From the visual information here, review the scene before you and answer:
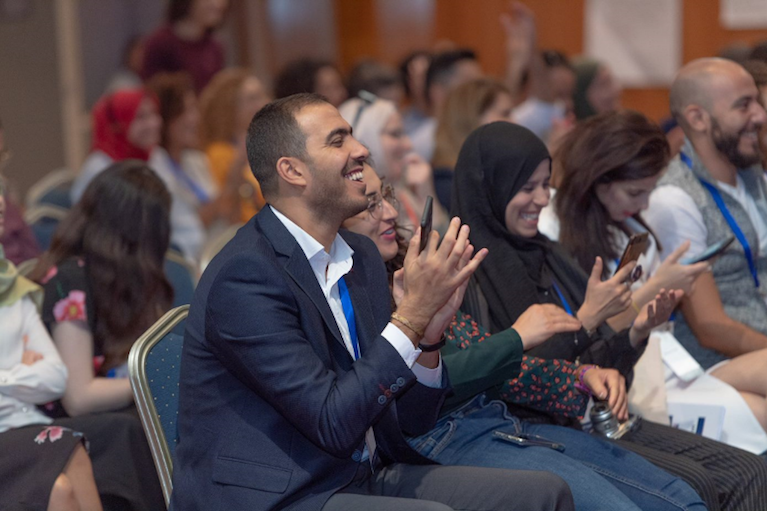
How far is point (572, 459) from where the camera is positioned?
2.32m

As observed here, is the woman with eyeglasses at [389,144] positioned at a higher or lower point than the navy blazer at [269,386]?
lower

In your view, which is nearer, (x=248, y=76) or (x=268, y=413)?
(x=268, y=413)

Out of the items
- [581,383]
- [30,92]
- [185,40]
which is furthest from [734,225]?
[30,92]

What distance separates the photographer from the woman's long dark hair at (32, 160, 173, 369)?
2.78m

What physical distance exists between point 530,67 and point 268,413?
4.23 m

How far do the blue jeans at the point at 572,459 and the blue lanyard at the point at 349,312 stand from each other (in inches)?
13.9

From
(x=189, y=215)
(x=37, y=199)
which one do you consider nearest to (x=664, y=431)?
(x=189, y=215)

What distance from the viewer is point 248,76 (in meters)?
5.45

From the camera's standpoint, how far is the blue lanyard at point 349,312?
6.83 ft

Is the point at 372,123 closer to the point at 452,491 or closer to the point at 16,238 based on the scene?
the point at 16,238

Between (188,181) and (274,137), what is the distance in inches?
122

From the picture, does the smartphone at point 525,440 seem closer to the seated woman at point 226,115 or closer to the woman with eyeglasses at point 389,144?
the woman with eyeglasses at point 389,144

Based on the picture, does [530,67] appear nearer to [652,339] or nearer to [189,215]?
[189,215]

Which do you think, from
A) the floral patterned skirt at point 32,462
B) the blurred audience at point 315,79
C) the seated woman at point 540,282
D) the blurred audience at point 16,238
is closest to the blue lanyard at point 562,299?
the seated woman at point 540,282
